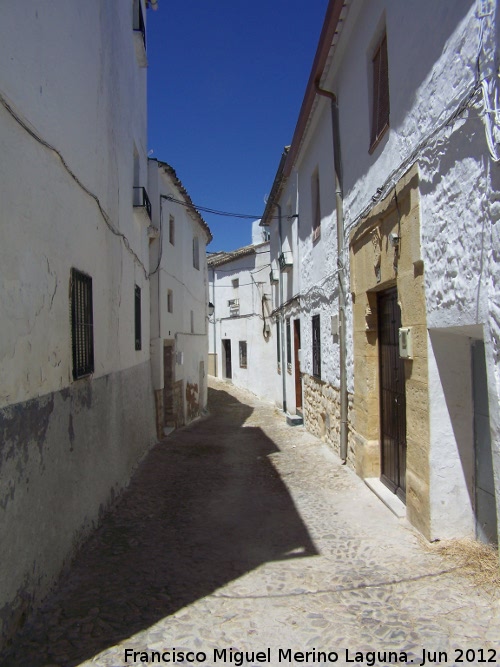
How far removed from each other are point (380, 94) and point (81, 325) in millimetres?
3739

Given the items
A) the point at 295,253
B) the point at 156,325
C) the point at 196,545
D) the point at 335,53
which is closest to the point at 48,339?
the point at 196,545

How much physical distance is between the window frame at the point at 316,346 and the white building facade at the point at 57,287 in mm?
3424

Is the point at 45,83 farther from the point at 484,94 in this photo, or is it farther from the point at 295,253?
the point at 295,253

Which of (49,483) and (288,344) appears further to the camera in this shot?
(288,344)

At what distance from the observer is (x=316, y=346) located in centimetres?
868

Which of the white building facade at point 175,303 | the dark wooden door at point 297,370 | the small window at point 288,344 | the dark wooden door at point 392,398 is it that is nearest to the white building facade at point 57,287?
the dark wooden door at point 392,398

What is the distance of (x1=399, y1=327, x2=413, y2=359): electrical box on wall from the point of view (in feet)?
13.6

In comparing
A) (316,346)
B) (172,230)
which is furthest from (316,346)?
(172,230)

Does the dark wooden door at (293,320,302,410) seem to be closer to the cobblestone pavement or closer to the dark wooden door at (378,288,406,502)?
the cobblestone pavement

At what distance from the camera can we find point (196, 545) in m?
4.16

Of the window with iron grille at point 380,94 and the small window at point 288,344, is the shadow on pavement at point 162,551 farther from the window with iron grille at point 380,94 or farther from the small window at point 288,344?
the small window at point 288,344

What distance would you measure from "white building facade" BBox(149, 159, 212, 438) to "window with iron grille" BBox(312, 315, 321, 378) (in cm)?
307

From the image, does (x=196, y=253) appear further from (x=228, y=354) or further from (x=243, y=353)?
(x=228, y=354)

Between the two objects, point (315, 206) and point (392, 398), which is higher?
point (315, 206)
